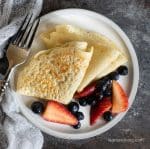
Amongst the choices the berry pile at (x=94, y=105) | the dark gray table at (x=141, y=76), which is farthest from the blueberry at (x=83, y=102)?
the dark gray table at (x=141, y=76)

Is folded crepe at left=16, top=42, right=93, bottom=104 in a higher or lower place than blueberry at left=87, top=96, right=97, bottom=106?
higher

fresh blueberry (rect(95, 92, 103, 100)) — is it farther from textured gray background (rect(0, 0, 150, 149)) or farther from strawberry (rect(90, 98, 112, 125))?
textured gray background (rect(0, 0, 150, 149))

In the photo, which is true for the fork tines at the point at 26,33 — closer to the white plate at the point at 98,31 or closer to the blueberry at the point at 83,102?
the white plate at the point at 98,31

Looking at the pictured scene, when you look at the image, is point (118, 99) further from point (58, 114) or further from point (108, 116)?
point (58, 114)

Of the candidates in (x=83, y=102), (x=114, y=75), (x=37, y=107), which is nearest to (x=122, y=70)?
(x=114, y=75)

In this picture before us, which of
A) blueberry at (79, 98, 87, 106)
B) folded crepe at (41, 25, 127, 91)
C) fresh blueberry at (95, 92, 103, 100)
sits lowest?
blueberry at (79, 98, 87, 106)

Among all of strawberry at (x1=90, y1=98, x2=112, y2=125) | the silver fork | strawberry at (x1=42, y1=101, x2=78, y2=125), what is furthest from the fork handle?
strawberry at (x1=90, y1=98, x2=112, y2=125)
